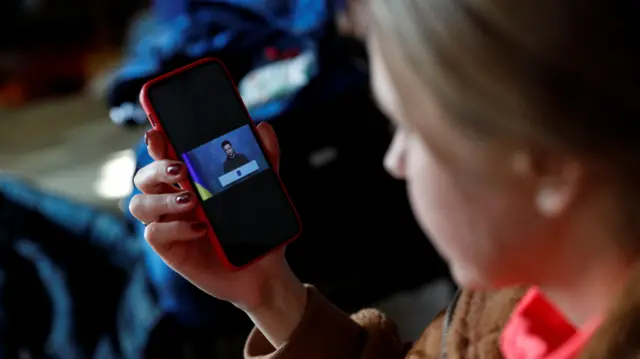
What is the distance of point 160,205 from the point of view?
0.57 metres

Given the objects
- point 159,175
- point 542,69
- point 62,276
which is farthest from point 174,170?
point 62,276

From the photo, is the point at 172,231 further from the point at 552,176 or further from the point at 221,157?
the point at 552,176

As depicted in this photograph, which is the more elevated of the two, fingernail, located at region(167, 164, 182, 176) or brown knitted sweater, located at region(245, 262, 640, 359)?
fingernail, located at region(167, 164, 182, 176)

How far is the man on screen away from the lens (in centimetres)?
58

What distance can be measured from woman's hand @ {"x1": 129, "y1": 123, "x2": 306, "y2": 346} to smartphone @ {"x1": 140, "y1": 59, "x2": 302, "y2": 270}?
1cm

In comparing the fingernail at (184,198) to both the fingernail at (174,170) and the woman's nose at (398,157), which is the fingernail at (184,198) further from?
the woman's nose at (398,157)

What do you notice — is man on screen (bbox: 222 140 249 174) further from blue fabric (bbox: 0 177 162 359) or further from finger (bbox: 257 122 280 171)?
blue fabric (bbox: 0 177 162 359)

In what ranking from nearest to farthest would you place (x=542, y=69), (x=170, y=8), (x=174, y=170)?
(x=542, y=69) → (x=174, y=170) → (x=170, y=8)

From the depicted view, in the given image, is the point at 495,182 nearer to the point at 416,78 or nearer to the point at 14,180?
the point at 416,78

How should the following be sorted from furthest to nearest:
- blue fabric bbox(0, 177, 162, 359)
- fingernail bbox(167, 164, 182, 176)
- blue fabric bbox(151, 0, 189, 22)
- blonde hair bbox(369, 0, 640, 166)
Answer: blue fabric bbox(151, 0, 189, 22), blue fabric bbox(0, 177, 162, 359), fingernail bbox(167, 164, 182, 176), blonde hair bbox(369, 0, 640, 166)

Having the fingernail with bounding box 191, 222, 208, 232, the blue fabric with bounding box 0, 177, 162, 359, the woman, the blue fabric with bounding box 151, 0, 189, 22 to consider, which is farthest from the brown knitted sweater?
the blue fabric with bounding box 151, 0, 189, 22

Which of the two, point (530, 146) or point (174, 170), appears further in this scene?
point (174, 170)

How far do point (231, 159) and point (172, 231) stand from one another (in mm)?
72

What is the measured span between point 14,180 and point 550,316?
982 millimetres
